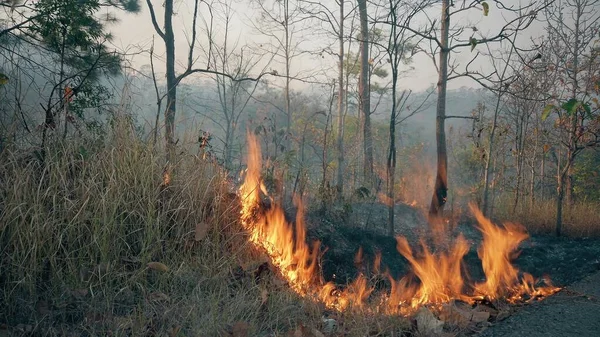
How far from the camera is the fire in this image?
450cm

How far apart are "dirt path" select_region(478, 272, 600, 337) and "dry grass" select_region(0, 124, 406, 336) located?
0.97m

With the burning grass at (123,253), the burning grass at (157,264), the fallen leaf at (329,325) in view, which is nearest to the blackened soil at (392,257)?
the burning grass at (157,264)

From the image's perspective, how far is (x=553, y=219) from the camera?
9328mm

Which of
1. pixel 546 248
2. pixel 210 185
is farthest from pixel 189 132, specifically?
pixel 546 248

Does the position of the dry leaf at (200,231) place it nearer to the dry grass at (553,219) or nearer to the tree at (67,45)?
the tree at (67,45)

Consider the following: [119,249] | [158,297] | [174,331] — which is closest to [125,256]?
[119,249]

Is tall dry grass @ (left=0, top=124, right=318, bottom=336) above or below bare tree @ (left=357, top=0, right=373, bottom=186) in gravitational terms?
below

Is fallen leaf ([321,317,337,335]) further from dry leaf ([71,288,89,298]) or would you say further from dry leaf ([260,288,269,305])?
dry leaf ([71,288,89,298])

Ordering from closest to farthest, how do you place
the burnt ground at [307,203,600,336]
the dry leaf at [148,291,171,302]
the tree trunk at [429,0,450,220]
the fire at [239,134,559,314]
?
the dry leaf at [148,291,171,302] < the burnt ground at [307,203,600,336] < the fire at [239,134,559,314] < the tree trunk at [429,0,450,220]

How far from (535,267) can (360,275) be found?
2889 mm

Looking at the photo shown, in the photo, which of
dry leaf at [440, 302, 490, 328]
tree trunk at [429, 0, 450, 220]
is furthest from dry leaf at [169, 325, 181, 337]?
tree trunk at [429, 0, 450, 220]

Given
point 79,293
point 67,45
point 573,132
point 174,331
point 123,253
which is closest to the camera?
point 174,331

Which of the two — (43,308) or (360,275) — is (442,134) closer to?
(360,275)

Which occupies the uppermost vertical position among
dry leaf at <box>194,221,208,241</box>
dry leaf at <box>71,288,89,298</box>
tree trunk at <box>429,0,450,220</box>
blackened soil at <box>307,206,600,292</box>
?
tree trunk at <box>429,0,450,220</box>
